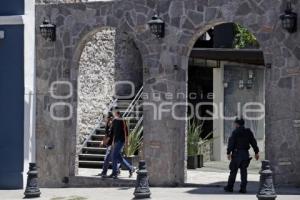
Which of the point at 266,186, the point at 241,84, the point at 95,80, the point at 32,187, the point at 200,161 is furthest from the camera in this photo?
the point at 241,84

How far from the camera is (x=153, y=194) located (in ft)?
47.1

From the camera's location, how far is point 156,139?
626 inches

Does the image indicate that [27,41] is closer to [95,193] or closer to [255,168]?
[95,193]

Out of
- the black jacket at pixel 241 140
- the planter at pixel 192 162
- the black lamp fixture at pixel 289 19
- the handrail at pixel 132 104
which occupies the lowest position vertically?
the planter at pixel 192 162

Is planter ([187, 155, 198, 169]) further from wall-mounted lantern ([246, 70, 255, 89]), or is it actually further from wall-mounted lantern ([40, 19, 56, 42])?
wall-mounted lantern ([40, 19, 56, 42])

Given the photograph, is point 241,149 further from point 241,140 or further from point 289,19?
point 289,19

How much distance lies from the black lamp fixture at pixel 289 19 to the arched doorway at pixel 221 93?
558cm

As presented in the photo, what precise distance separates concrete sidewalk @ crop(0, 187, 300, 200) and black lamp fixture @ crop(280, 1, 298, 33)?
10.8ft

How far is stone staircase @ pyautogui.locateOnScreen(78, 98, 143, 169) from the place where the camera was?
19469 mm

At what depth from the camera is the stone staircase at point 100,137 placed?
63.9 feet

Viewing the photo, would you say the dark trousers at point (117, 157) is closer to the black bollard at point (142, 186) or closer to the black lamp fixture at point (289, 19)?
the black bollard at point (142, 186)

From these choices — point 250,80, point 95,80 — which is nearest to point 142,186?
point 95,80

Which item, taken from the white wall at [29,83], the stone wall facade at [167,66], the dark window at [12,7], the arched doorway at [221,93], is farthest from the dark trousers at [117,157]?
the dark window at [12,7]

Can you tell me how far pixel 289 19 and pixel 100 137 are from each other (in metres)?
8.21
